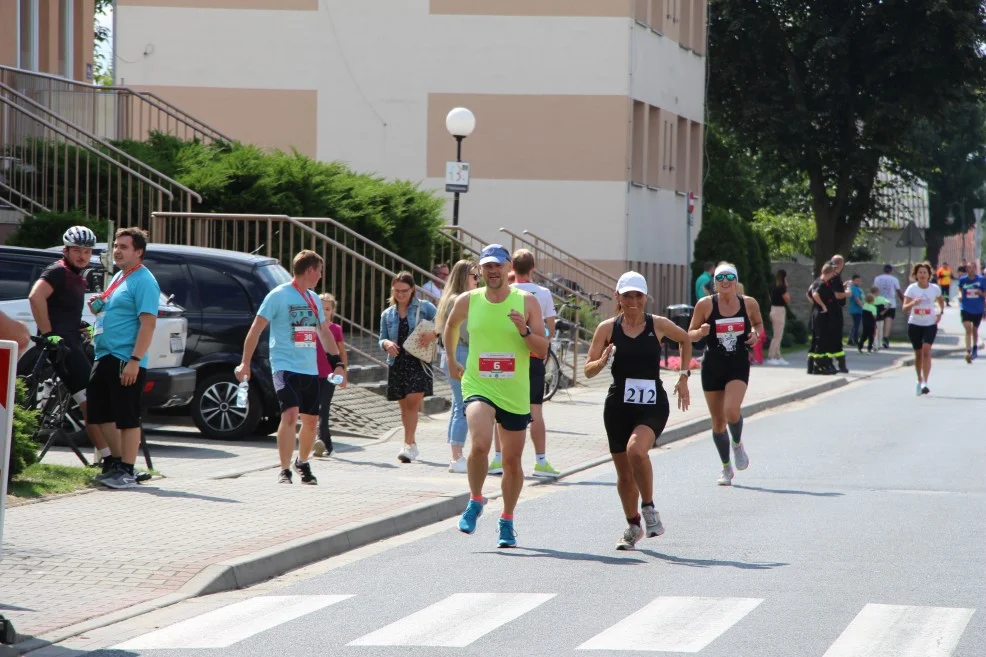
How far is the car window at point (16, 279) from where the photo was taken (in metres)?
14.8

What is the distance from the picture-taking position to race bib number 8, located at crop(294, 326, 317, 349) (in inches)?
491

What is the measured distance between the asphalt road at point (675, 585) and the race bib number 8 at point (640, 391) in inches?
36.5

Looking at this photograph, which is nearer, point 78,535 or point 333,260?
point 78,535

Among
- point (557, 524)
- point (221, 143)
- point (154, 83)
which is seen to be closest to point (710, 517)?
point (557, 524)

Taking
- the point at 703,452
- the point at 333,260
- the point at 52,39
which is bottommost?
the point at 703,452

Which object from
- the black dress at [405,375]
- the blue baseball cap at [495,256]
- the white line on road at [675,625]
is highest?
the blue baseball cap at [495,256]

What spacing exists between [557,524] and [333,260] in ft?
31.4

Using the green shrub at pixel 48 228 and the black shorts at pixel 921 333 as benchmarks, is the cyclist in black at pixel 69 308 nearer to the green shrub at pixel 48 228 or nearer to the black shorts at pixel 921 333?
the green shrub at pixel 48 228

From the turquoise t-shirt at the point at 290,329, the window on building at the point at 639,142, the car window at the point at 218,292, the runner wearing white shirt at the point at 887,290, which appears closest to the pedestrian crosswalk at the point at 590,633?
the turquoise t-shirt at the point at 290,329

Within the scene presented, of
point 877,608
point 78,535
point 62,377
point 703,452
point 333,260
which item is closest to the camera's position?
point 877,608

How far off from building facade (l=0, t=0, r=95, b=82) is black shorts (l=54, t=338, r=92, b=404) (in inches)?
517

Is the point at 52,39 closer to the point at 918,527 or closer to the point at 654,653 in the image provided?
the point at 918,527

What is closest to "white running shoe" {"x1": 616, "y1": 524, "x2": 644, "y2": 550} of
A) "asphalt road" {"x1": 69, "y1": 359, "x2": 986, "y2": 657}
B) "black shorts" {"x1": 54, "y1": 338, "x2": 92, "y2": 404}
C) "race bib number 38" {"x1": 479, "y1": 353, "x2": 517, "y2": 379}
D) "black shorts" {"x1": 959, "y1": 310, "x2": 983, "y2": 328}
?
"asphalt road" {"x1": 69, "y1": 359, "x2": 986, "y2": 657}

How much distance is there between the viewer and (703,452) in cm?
1670
